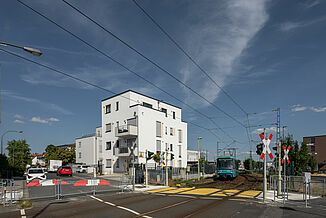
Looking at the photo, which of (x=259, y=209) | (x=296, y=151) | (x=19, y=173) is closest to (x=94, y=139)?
(x=19, y=173)

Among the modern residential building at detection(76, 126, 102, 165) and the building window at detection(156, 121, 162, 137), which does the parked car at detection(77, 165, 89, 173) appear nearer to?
the modern residential building at detection(76, 126, 102, 165)

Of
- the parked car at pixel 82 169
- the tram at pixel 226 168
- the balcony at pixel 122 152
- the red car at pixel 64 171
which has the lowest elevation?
the parked car at pixel 82 169

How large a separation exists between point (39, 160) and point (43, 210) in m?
155

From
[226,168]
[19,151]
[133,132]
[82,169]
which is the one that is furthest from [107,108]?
[19,151]

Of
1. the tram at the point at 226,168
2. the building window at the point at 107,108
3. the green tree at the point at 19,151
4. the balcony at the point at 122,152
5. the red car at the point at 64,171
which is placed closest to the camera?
the tram at the point at 226,168

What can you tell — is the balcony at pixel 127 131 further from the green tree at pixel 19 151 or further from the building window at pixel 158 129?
the green tree at pixel 19 151

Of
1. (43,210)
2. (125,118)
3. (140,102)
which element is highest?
(140,102)

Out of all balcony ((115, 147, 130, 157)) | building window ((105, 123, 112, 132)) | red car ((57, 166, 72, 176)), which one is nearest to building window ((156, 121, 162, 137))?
balcony ((115, 147, 130, 157))

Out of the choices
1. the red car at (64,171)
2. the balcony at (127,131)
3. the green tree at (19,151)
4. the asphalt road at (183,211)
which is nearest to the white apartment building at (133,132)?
the balcony at (127,131)

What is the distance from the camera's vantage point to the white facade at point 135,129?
1757 inches

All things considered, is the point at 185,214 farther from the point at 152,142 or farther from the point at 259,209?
the point at 152,142

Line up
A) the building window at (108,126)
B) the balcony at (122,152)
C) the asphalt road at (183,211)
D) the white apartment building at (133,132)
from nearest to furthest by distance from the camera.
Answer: the asphalt road at (183,211)
the balcony at (122,152)
the white apartment building at (133,132)
the building window at (108,126)

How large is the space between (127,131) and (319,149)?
69774 mm

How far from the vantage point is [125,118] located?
47.6 metres
